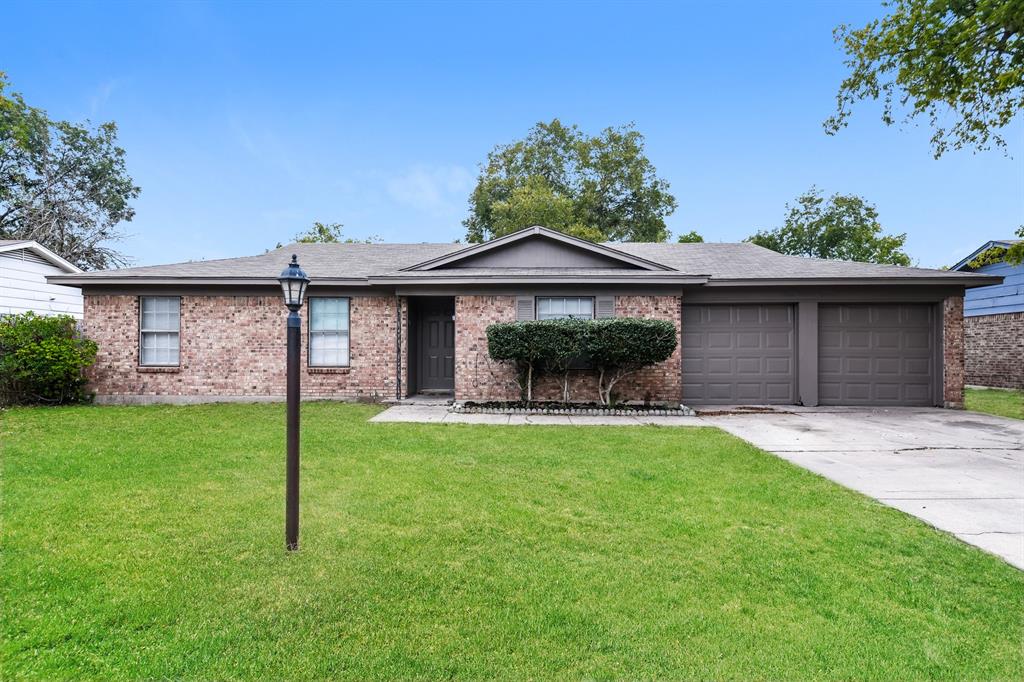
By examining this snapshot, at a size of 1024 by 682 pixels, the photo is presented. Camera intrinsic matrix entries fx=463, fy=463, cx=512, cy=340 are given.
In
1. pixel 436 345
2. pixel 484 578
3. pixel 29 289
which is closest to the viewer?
pixel 484 578

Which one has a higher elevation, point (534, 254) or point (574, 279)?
point (534, 254)

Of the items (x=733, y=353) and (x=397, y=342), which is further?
(x=397, y=342)

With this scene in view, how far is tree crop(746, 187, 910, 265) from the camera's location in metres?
27.0

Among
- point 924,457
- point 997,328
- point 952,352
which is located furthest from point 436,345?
point 997,328

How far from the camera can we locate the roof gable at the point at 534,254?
1055 cm

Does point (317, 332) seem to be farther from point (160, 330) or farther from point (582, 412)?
point (582, 412)

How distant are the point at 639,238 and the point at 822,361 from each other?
20.0 metres

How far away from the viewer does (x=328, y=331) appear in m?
10.9

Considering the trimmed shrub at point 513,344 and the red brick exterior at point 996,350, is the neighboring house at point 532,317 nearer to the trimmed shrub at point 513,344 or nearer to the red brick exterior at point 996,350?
the trimmed shrub at point 513,344

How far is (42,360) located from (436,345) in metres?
8.13

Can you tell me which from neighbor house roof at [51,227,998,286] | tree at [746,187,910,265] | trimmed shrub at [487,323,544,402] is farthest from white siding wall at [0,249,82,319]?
tree at [746,187,910,265]

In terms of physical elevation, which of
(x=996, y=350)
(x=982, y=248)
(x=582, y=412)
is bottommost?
(x=582, y=412)

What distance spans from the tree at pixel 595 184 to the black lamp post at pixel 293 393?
25.4m

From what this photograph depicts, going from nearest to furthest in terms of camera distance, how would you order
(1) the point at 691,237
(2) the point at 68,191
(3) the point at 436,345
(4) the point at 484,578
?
1. (4) the point at 484,578
2. (3) the point at 436,345
3. (2) the point at 68,191
4. (1) the point at 691,237
